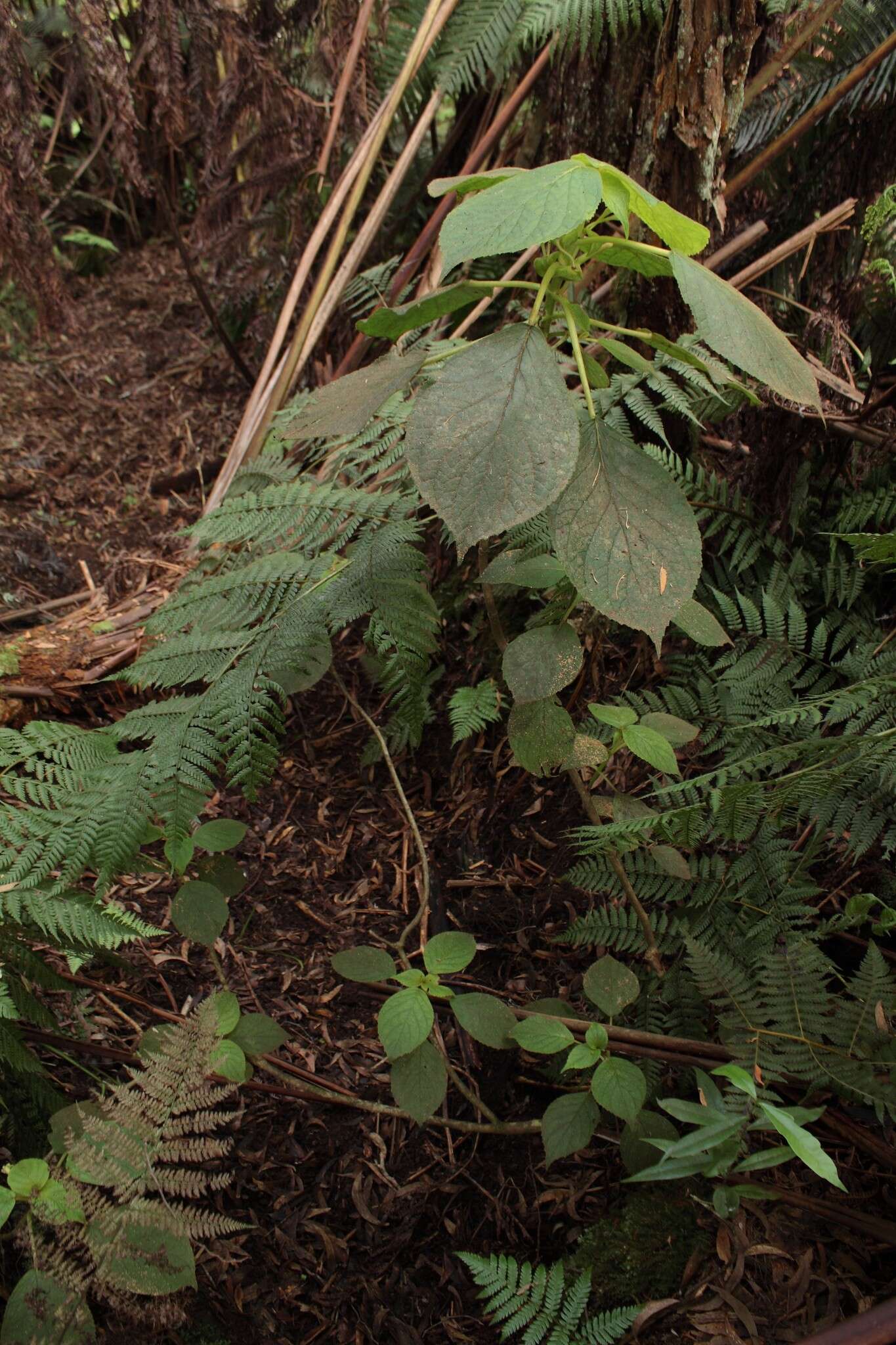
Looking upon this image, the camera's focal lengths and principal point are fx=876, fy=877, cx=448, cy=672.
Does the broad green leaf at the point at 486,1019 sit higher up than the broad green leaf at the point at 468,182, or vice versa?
the broad green leaf at the point at 468,182

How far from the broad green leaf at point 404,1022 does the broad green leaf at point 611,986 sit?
0.79 feet

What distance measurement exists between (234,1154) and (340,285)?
210 cm

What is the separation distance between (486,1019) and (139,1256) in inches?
20.2

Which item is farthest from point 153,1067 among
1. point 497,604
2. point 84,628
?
point 84,628

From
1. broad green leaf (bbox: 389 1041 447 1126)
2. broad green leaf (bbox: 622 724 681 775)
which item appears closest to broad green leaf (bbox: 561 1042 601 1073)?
broad green leaf (bbox: 389 1041 447 1126)

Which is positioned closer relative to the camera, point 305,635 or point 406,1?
point 305,635

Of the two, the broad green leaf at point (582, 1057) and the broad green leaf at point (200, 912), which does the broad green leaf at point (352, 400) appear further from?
the broad green leaf at point (582, 1057)

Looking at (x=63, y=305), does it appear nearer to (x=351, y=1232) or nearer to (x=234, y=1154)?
(x=234, y=1154)

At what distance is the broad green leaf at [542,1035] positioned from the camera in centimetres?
120

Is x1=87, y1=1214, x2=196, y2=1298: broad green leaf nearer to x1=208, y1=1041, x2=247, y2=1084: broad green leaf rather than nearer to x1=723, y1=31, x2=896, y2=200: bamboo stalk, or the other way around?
x1=208, y1=1041, x2=247, y2=1084: broad green leaf

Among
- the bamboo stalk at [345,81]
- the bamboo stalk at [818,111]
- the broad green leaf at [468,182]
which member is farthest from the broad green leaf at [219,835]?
the bamboo stalk at [345,81]

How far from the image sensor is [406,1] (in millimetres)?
2490

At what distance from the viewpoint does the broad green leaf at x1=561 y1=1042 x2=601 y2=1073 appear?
45.6 inches

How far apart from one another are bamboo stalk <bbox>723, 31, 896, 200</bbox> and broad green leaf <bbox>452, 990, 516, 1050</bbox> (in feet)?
5.53
